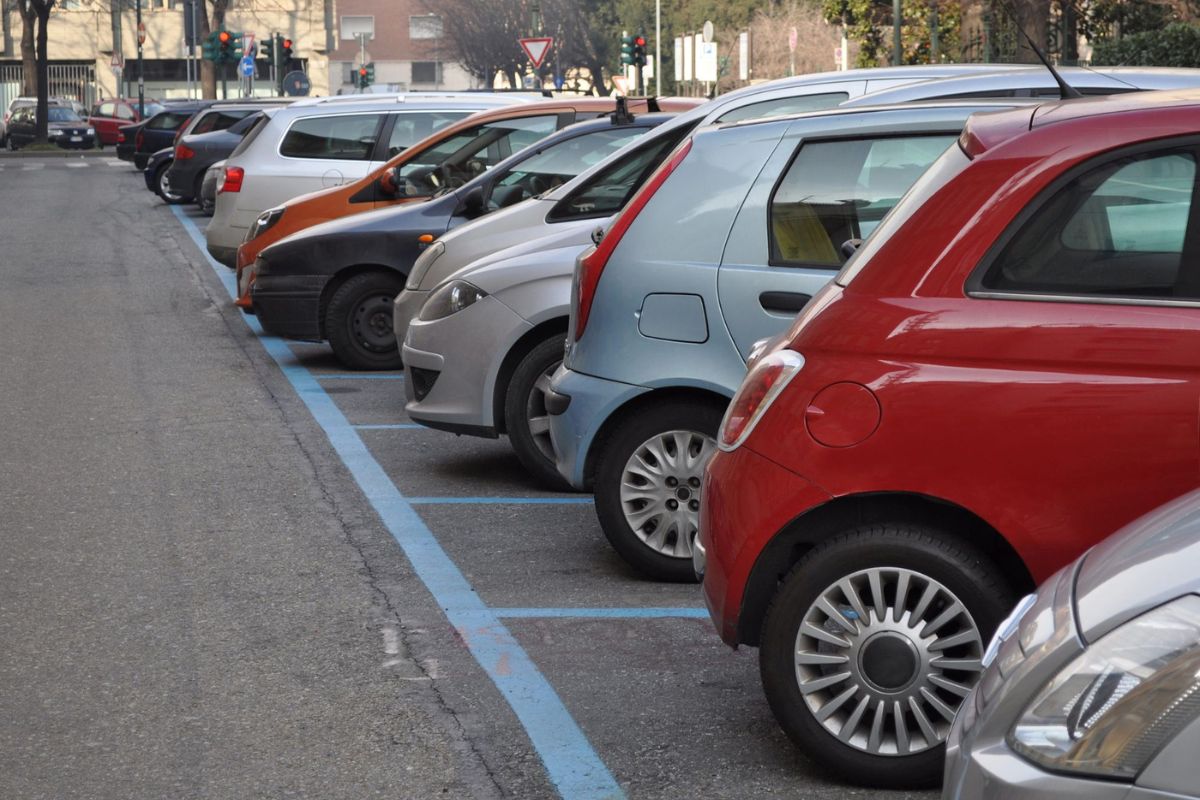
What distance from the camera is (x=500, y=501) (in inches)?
317

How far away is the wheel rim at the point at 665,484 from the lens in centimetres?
646

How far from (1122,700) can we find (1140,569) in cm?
39

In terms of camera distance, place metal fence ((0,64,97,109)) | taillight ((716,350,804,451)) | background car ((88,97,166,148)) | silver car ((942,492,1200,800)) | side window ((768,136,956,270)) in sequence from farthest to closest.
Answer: metal fence ((0,64,97,109)), background car ((88,97,166,148)), side window ((768,136,956,270)), taillight ((716,350,804,451)), silver car ((942,492,1200,800))

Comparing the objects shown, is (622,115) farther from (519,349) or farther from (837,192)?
(837,192)

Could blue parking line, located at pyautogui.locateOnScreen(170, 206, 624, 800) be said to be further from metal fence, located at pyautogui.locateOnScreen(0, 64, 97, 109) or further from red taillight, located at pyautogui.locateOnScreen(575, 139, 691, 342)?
metal fence, located at pyautogui.locateOnScreen(0, 64, 97, 109)

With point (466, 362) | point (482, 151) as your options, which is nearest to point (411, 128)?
point (482, 151)

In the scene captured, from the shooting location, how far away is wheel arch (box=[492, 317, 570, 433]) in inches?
316

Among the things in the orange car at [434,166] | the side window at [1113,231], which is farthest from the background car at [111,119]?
the side window at [1113,231]

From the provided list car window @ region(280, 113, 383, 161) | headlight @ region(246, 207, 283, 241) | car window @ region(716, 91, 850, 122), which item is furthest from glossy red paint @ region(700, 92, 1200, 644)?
car window @ region(280, 113, 383, 161)

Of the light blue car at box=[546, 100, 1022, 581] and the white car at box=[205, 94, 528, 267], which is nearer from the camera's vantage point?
the light blue car at box=[546, 100, 1022, 581]

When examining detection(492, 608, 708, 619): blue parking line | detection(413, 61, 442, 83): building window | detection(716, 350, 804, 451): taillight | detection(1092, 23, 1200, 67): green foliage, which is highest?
detection(413, 61, 442, 83): building window

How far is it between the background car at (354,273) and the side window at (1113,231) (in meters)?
6.95

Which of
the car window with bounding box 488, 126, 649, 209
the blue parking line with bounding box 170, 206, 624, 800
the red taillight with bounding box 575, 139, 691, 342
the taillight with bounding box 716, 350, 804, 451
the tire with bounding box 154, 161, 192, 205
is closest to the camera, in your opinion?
the taillight with bounding box 716, 350, 804, 451

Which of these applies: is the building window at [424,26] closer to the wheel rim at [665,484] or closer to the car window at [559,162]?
the car window at [559,162]
